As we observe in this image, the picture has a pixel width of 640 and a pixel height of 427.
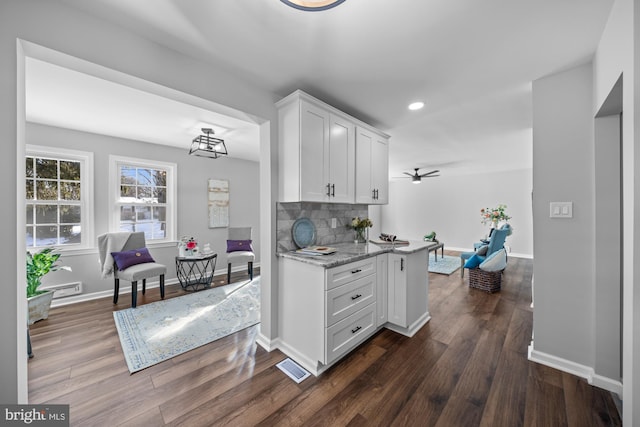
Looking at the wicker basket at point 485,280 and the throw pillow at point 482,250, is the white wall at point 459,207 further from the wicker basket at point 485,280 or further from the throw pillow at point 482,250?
the wicker basket at point 485,280

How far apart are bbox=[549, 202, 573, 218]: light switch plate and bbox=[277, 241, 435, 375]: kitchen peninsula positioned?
1.13 meters

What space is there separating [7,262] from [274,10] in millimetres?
1896

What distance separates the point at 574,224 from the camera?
6.32ft

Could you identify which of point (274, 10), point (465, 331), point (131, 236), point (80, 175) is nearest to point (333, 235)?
point (465, 331)

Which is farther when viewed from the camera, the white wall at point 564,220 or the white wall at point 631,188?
the white wall at point 564,220

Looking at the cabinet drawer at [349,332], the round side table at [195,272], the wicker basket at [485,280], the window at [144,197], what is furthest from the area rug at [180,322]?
the wicker basket at [485,280]

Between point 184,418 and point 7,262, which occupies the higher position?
point 7,262

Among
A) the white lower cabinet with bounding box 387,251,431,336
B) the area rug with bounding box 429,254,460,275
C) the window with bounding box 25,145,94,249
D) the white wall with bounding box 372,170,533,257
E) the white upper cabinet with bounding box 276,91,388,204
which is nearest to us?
the white upper cabinet with bounding box 276,91,388,204

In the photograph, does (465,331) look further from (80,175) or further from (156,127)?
(80,175)

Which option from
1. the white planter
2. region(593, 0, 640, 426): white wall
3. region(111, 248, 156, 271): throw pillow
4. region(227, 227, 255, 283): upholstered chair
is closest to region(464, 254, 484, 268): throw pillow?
region(593, 0, 640, 426): white wall

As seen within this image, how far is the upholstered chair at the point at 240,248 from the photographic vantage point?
4376 millimetres

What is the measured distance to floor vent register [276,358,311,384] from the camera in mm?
1909

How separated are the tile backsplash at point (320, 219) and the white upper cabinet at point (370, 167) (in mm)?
372

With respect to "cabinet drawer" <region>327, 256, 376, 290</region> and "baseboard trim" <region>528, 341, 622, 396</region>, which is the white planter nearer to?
"cabinet drawer" <region>327, 256, 376, 290</region>
